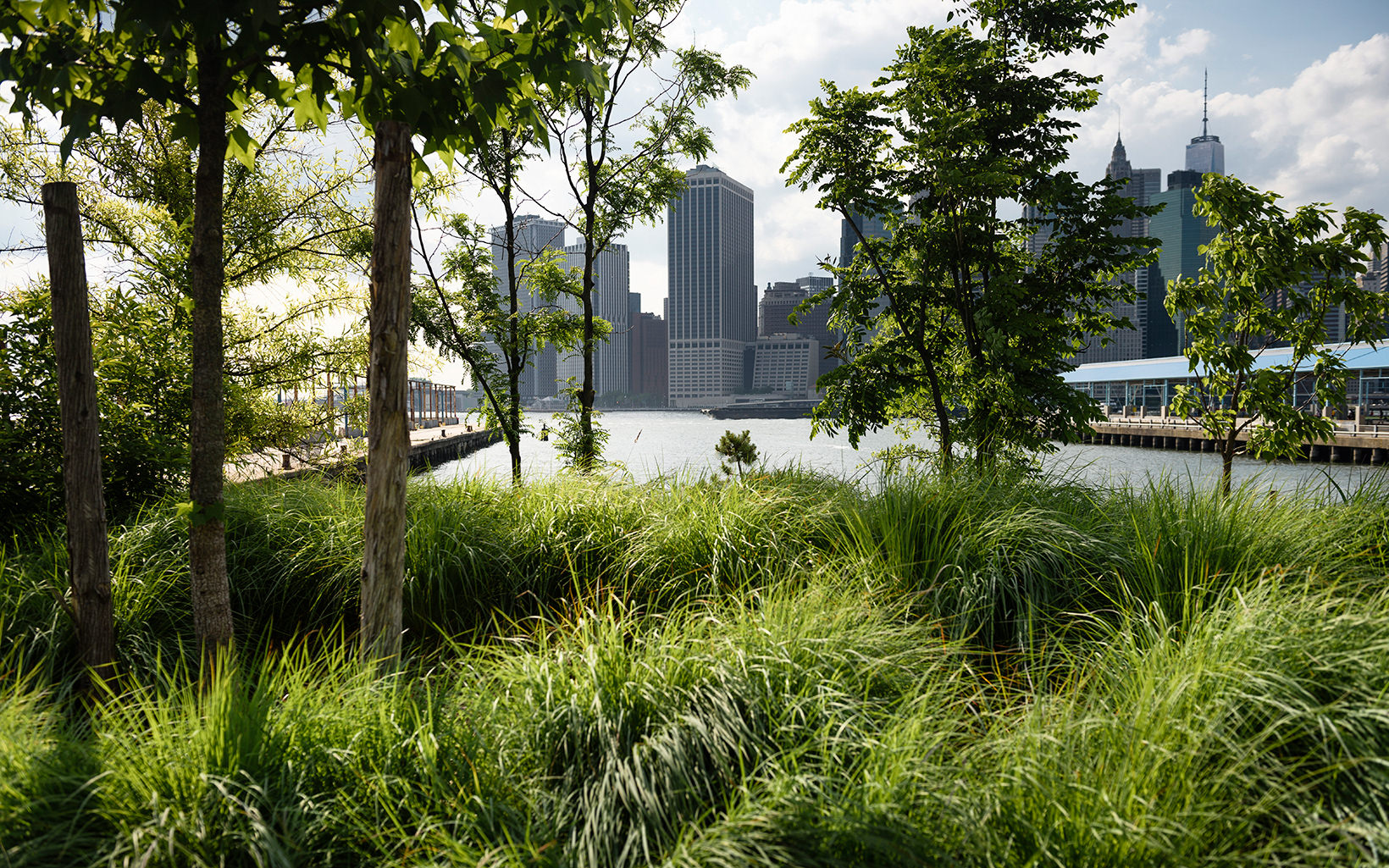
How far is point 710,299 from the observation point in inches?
3548

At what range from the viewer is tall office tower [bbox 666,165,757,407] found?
68.1 meters

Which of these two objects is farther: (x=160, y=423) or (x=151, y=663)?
(x=160, y=423)

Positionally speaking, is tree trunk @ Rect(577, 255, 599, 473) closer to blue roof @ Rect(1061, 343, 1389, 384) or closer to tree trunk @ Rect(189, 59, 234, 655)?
tree trunk @ Rect(189, 59, 234, 655)

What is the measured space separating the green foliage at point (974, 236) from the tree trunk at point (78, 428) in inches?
233

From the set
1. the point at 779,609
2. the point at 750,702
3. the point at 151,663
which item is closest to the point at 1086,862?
the point at 750,702

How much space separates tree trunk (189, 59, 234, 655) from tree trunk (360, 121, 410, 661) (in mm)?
566

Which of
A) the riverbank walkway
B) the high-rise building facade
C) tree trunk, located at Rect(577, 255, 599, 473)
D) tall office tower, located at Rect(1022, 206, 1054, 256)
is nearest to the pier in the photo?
tall office tower, located at Rect(1022, 206, 1054, 256)

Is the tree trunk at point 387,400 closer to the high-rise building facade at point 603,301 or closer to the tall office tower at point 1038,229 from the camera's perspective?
the high-rise building facade at point 603,301

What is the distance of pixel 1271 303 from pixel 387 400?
788 cm

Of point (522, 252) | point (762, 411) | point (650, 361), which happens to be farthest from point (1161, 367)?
point (650, 361)

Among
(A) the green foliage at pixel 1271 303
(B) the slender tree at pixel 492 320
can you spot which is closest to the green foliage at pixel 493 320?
(B) the slender tree at pixel 492 320

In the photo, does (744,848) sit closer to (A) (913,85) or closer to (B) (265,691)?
(B) (265,691)

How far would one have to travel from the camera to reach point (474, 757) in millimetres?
1970

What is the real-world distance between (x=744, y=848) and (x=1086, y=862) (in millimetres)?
766
